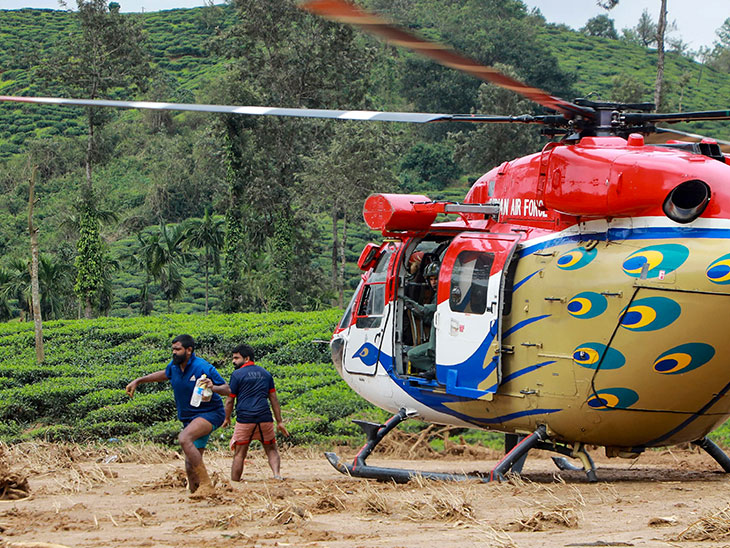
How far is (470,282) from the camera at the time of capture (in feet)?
30.2

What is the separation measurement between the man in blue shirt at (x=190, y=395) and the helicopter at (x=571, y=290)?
2093 millimetres

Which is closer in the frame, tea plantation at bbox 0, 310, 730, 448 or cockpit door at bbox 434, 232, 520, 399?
cockpit door at bbox 434, 232, 520, 399

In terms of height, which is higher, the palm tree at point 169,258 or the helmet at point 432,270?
the helmet at point 432,270

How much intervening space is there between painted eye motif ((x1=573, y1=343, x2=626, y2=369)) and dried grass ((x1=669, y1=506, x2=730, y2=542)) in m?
2.35

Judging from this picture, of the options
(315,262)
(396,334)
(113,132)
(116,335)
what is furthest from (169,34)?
(396,334)

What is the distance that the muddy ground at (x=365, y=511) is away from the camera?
6.16m

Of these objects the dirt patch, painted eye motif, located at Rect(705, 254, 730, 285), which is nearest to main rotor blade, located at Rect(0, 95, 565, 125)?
painted eye motif, located at Rect(705, 254, 730, 285)

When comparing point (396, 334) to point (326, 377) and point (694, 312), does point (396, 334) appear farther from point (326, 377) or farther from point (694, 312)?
point (326, 377)

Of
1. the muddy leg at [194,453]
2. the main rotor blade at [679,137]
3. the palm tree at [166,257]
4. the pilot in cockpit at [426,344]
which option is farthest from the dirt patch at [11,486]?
the palm tree at [166,257]

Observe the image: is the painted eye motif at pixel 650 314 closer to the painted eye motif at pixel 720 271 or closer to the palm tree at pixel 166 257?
the painted eye motif at pixel 720 271

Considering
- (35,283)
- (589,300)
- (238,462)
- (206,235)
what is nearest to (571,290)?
(589,300)

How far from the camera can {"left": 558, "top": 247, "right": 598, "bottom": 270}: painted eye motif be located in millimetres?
8469

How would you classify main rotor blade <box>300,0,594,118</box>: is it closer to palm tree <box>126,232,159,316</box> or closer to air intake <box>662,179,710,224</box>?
air intake <box>662,179,710,224</box>

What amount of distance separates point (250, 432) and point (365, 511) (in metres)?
2.59
